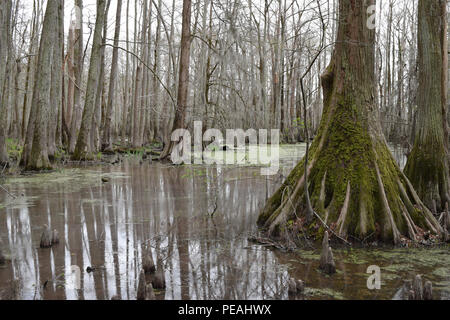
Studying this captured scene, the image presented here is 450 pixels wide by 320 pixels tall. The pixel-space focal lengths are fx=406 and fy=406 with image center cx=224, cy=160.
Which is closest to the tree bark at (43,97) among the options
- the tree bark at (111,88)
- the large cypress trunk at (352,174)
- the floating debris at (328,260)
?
the tree bark at (111,88)

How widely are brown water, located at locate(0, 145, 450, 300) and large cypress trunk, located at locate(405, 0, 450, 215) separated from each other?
80.6 inches

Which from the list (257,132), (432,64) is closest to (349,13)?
(432,64)

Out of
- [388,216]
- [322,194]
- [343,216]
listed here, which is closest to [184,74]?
[322,194]

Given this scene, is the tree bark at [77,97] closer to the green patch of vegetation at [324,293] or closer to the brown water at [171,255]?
the brown water at [171,255]

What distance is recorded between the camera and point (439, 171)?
6.38 meters

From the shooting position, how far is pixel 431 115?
6.58 m

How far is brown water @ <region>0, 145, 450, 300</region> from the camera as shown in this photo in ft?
11.5

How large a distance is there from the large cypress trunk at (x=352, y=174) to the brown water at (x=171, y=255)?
0.41 meters

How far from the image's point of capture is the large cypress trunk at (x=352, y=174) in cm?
495

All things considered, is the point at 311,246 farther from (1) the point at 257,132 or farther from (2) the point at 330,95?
(1) the point at 257,132

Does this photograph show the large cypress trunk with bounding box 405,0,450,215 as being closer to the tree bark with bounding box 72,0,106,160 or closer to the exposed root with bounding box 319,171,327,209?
the exposed root with bounding box 319,171,327,209

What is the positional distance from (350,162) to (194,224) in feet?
7.54

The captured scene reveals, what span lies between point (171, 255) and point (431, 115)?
482 cm

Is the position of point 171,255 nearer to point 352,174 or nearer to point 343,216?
point 343,216
